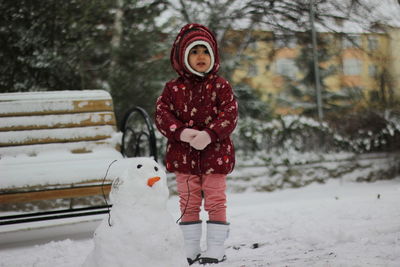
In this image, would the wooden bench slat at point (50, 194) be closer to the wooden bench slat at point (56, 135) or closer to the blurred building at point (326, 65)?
the wooden bench slat at point (56, 135)

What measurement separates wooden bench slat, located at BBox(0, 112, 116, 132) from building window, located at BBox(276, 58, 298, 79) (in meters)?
4.61

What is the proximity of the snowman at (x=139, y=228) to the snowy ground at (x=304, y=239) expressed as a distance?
1.66 feet

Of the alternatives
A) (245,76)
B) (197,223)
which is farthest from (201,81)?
(245,76)

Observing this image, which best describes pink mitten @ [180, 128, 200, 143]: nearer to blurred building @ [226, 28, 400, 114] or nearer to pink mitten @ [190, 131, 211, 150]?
pink mitten @ [190, 131, 211, 150]

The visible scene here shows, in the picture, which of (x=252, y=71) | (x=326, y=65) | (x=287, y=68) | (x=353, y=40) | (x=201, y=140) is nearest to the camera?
(x=201, y=140)

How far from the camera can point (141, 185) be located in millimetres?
1615

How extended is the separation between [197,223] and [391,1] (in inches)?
199

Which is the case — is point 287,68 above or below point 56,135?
above

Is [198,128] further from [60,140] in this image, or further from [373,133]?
[373,133]

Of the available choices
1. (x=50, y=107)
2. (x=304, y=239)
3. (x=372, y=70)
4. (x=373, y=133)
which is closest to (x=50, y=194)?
(x=50, y=107)

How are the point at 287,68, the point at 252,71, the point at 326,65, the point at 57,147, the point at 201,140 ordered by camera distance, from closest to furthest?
1. the point at 201,140
2. the point at 57,147
3. the point at 252,71
4. the point at 326,65
5. the point at 287,68

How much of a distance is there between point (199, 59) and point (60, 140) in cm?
150

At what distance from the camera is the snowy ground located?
2.00 m

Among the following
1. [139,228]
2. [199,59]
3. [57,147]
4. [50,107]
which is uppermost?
[199,59]
